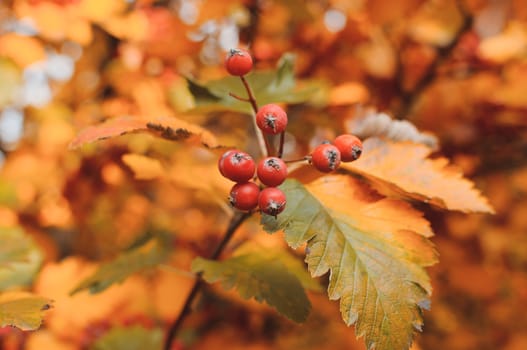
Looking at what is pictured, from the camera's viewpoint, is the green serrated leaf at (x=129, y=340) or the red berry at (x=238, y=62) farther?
the green serrated leaf at (x=129, y=340)

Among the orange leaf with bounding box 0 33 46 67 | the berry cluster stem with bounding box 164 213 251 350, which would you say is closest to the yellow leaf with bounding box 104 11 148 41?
the orange leaf with bounding box 0 33 46 67

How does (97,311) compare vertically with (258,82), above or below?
below

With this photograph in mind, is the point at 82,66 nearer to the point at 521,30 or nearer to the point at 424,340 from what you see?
the point at 521,30

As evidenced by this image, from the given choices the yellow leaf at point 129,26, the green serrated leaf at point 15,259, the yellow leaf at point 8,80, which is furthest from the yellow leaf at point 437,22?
the green serrated leaf at point 15,259

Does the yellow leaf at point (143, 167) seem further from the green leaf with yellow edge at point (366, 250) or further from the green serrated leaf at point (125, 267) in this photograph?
the green leaf with yellow edge at point (366, 250)

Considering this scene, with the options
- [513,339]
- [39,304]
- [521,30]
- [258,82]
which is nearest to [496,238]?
[513,339]

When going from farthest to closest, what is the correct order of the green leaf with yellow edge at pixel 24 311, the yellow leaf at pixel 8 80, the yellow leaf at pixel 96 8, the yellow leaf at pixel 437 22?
the yellow leaf at pixel 437 22 < the yellow leaf at pixel 96 8 < the yellow leaf at pixel 8 80 < the green leaf with yellow edge at pixel 24 311
